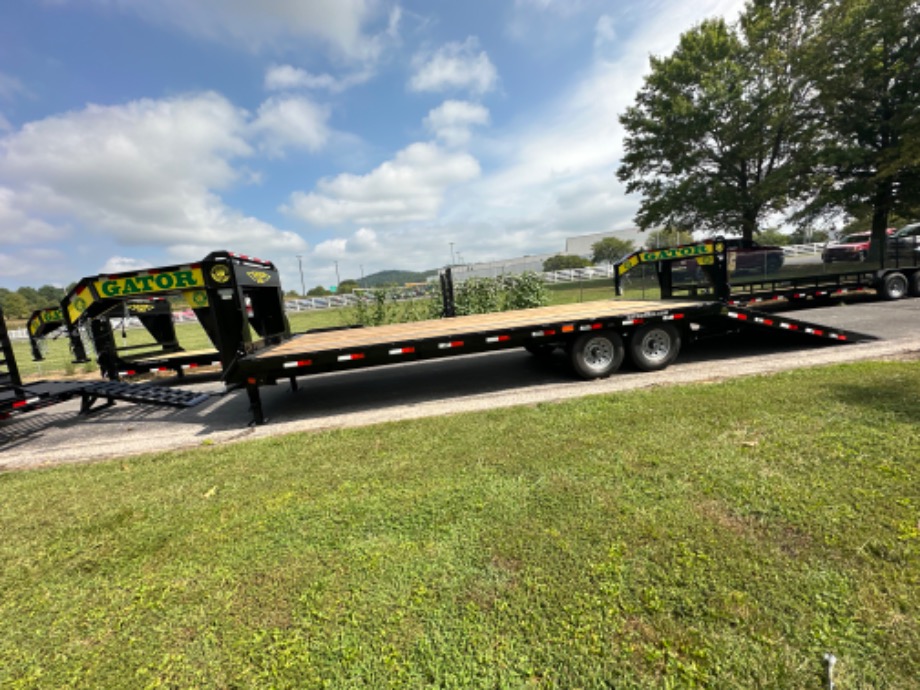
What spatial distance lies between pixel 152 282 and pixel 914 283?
18.4m

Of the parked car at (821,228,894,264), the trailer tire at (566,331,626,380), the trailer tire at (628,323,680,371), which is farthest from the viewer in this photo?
the parked car at (821,228,894,264)

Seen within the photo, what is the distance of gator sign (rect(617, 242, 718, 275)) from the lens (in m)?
8.01

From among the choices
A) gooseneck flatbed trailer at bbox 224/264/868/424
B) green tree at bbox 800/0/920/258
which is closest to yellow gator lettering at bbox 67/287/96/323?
gooseneck flatbed trailer at bbox 224/264/868/424

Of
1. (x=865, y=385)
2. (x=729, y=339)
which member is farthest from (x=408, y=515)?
(x=729, y=339)

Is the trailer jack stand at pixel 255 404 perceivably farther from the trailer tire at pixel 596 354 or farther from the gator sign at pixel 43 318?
the gator sign at pixel 43 318

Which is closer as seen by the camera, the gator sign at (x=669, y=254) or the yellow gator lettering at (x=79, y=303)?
the yellow gator lettering at (x=79, y=303)

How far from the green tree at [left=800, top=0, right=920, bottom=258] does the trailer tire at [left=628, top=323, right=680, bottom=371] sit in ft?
63.7

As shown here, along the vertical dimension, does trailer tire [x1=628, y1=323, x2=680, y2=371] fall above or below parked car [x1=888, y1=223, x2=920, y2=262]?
below

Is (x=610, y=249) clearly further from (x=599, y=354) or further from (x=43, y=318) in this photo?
(x=43, y=318)

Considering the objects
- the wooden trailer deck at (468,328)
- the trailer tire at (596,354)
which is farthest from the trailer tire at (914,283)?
the trailer tire at (596,354)

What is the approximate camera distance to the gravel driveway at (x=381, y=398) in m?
5.38

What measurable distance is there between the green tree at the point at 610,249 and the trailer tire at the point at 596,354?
79834mm

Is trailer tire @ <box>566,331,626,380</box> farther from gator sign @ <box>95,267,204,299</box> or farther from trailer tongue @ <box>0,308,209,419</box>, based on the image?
gator sign @ <box>95,267,204,299</box>

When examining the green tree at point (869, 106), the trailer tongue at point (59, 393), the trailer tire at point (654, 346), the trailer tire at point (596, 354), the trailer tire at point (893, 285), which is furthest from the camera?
the green tree at point (869, 106)
